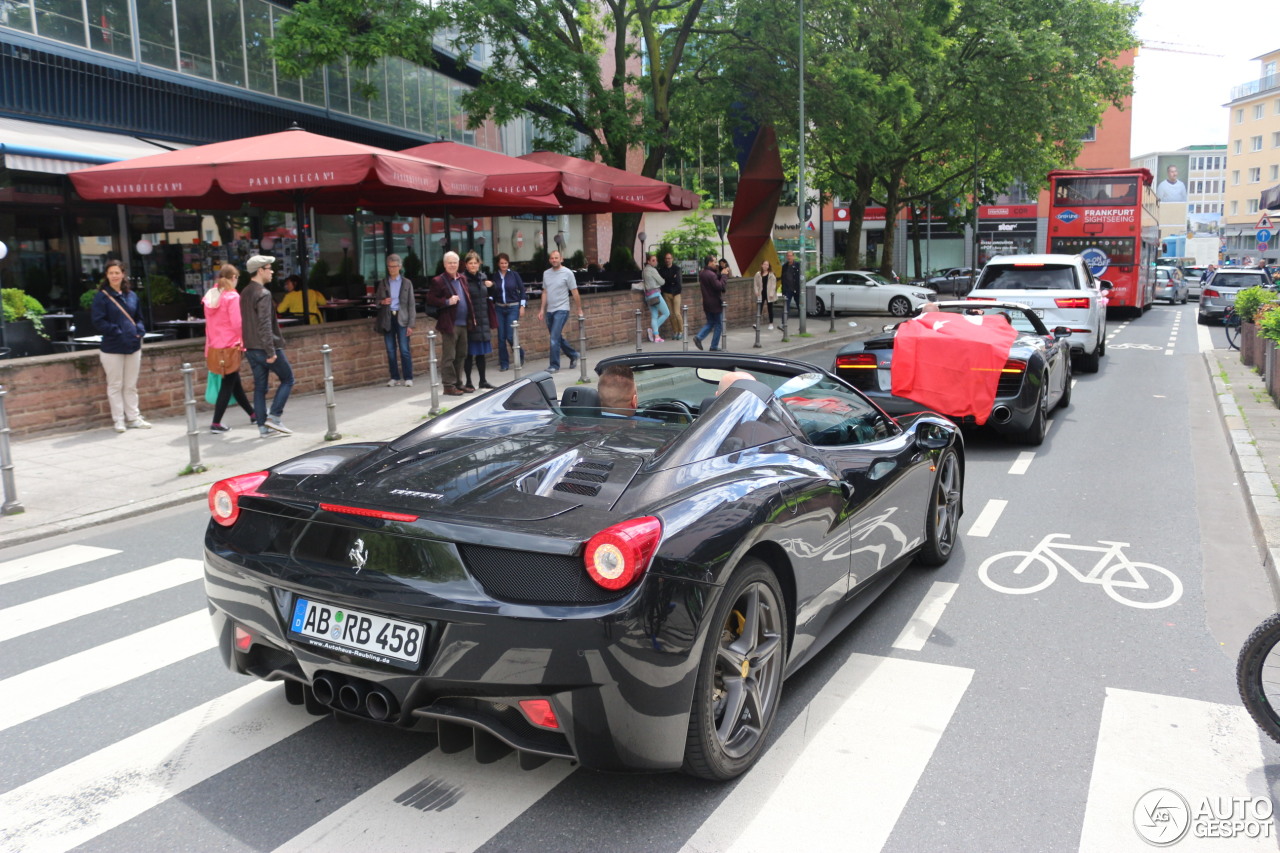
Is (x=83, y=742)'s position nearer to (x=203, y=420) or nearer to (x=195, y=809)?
(x=195, y=809)

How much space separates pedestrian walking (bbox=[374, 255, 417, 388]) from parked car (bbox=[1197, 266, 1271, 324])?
28078 millimetres

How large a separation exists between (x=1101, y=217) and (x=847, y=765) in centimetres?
3018

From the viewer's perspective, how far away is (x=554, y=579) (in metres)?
3.17

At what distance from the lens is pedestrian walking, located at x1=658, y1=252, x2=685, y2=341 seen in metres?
22.6

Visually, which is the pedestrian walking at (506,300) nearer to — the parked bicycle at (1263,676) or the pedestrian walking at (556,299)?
the pedestrian walking at (556,299)

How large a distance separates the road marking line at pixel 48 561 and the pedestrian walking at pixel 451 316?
749 cm

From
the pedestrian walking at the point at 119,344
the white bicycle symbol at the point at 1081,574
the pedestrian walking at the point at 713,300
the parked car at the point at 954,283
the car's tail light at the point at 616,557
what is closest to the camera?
the car's tail light at the point at 616,557

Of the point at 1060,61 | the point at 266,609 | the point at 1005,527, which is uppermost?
the point at 1060,61

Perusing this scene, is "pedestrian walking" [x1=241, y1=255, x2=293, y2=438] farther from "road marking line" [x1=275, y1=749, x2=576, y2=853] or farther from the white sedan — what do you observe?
the white sedan

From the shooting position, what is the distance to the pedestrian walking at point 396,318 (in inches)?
588

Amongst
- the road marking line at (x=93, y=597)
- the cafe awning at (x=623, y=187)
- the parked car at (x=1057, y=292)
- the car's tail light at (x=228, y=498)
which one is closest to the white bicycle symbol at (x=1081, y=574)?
the car's tail light at (x=228, y=498)

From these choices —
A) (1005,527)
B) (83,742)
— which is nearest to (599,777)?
(83,742)

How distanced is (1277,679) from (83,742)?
442 centimetres

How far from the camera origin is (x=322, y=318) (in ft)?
60.9
